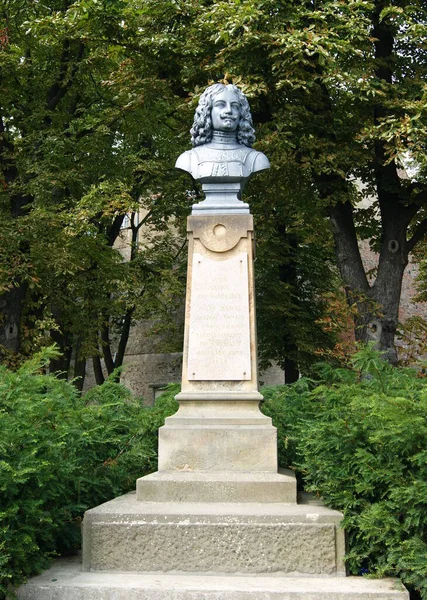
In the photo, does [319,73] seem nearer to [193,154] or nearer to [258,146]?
[258,146]

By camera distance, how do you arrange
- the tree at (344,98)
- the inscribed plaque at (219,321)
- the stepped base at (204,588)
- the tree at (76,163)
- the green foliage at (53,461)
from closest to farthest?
the stepped base at (204,588)
the green foliage at (53,461)
the inscribed plaque at (219,321)
the tree at (344,98)
the tree at (76,163)

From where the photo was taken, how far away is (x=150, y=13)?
567 inches

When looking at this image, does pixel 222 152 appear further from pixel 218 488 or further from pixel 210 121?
Answer: pixel 218 488

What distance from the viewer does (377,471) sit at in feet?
19.5

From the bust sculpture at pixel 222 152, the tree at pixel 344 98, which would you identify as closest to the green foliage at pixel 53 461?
the bust sculpture at pixel 222 152

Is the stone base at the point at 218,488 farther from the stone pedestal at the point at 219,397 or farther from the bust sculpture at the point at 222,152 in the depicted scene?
the bust sculpture at the point at 222,152

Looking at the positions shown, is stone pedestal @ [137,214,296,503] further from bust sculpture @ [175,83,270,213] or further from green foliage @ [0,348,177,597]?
green foliage @ [0,348,177,597]

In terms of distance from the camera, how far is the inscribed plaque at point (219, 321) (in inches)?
305

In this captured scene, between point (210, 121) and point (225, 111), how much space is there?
0.19 meters

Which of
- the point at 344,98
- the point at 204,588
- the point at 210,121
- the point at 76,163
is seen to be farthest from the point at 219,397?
the point at 76,163

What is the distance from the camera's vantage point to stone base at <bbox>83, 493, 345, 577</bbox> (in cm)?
614

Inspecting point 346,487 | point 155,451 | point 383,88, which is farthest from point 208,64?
point 346,487

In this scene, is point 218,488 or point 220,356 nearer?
point 218,488

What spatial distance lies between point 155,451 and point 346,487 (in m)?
2.78
